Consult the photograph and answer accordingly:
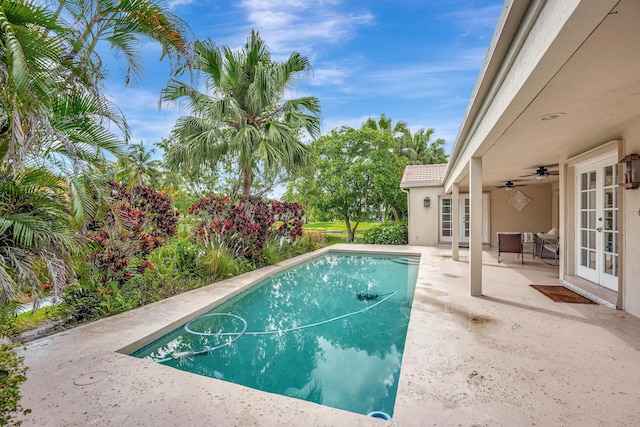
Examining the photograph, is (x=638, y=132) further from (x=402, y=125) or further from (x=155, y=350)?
(x=402, y=125)

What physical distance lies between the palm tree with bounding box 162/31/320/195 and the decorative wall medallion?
896 centimetres

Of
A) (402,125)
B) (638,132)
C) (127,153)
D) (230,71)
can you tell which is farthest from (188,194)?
(402,125)

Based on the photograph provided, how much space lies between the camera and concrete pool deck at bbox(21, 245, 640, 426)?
2178 mm

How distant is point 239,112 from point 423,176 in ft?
27.9

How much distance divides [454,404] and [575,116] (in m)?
3.55

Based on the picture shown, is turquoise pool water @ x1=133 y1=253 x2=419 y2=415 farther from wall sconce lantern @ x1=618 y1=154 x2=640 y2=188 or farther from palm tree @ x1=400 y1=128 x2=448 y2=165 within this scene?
palm tree @ x1=400 y1=128 x2=448 y2=165

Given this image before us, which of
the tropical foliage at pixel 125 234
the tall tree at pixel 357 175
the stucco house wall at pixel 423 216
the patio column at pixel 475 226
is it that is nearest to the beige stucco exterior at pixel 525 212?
the stucco house wall at pixel 423 216

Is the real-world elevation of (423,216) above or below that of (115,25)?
below

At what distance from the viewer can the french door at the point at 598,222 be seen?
4730 millimetres

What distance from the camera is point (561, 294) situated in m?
5.23

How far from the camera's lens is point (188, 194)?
12898mm

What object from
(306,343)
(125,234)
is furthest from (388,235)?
(125,234)

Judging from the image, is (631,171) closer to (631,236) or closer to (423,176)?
(631,236)

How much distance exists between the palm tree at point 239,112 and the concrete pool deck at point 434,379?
520 cm
